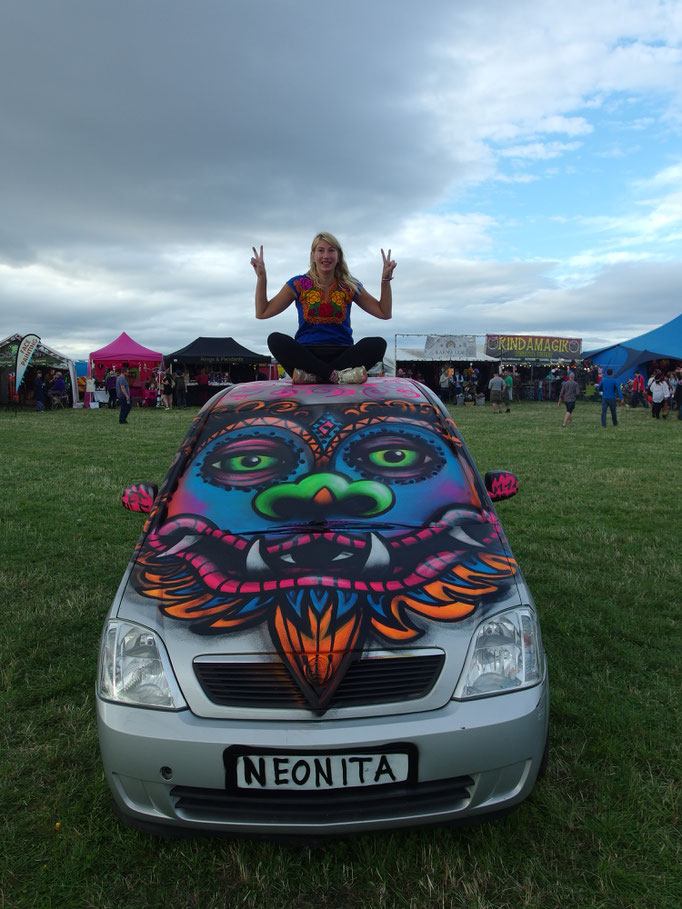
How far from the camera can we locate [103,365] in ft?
104

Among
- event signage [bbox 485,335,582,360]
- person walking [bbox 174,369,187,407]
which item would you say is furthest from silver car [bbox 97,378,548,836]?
event signage [bbox 485,335,582,360]

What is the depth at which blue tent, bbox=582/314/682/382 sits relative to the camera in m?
30.1

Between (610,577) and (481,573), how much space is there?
310 cm

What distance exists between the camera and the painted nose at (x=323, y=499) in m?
2.63

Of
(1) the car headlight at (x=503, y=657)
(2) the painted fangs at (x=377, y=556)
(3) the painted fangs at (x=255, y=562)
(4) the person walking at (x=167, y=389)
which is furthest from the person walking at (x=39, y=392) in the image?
(1) the car headlight at (x=503, y=657)

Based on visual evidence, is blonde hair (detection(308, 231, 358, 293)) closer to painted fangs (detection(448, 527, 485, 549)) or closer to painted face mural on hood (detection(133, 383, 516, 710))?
painted face mural on hood (detection(133, 383, 516, 710))

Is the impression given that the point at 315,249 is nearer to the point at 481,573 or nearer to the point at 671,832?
the point at 481,573

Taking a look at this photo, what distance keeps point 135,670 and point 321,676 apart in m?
0.62

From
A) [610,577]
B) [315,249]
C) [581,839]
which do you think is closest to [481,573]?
[581,839]

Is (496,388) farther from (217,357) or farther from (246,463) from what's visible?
(246,463)

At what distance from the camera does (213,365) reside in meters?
31.5

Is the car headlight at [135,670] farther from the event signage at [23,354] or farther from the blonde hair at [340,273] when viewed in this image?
the event signage at [23,354]

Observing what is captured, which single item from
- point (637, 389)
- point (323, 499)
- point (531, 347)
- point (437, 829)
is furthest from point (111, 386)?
point (437, 829)

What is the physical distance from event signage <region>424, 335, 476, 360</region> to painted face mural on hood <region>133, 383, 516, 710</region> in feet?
94.4
